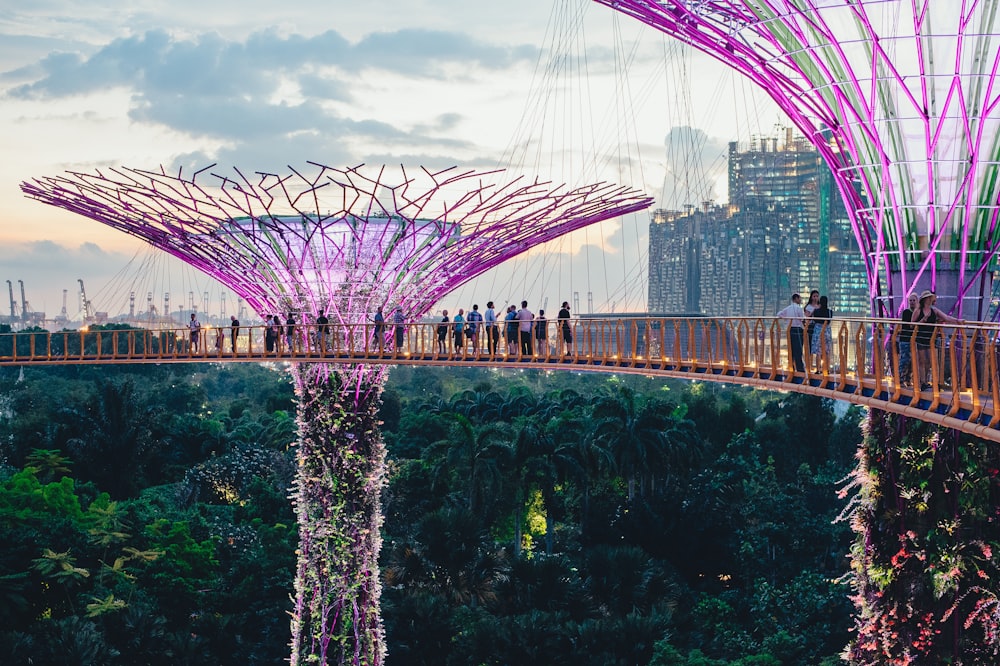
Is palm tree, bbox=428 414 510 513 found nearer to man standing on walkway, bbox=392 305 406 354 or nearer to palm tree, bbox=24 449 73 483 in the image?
palm tree, bbox=24 449 73 483

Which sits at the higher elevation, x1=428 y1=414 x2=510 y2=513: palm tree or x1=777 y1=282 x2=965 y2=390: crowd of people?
x1=777 y1=282 x2=965 y2=390: crowd of people

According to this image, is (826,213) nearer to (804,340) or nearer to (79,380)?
(79,380)

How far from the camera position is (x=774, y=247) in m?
102

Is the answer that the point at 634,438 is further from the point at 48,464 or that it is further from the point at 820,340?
the point at 820,340

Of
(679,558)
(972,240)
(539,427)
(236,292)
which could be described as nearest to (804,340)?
(972,240)

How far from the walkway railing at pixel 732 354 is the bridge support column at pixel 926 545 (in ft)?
4.62

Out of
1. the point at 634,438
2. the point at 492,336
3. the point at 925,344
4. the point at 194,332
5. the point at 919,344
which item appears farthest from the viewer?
the point at 634,438

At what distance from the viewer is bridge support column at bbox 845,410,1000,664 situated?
16.3 m

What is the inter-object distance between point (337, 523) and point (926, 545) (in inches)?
597

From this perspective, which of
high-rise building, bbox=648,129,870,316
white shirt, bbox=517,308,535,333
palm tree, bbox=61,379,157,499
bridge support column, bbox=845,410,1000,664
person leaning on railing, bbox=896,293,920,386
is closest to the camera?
person leaning on railing, bbox=896,293,920,386

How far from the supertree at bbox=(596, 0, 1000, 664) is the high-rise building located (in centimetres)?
7836

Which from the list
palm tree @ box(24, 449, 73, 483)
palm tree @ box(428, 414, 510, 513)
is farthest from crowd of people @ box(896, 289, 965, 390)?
palm tree @ box(24, 449, 73, 483)

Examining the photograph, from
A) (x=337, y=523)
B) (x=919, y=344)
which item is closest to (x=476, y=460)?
(x=337, y=523)

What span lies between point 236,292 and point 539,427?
21.8 meters
